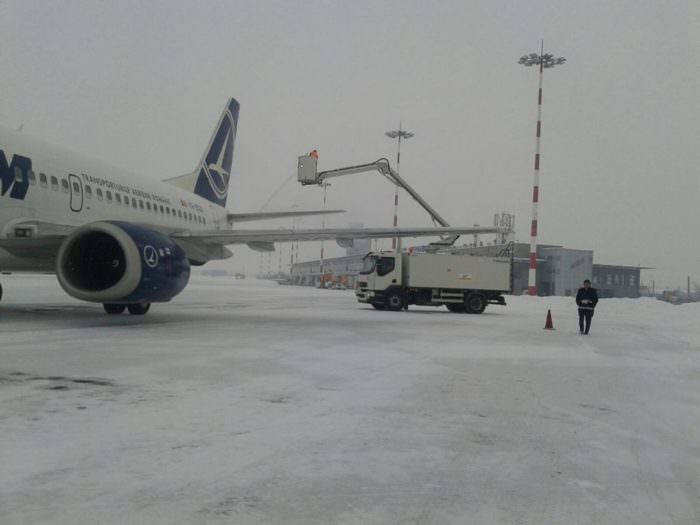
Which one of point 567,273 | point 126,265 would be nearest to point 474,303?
point 126,265

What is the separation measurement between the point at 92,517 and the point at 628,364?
859 cm

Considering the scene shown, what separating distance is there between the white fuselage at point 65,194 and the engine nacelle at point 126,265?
1.07 metres

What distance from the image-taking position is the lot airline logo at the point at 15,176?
1141 centimetres

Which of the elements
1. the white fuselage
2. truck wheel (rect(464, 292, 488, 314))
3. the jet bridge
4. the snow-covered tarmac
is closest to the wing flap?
the white fuselage

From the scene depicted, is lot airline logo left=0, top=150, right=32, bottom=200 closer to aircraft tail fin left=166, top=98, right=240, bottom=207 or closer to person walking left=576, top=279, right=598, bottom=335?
aircraft tail fin left=166, top=98, right=240, bottom=207

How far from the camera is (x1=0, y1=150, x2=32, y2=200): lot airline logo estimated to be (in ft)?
37.4

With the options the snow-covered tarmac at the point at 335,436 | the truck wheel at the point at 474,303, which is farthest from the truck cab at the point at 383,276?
the snow-covered tarmac at the point at 335,436

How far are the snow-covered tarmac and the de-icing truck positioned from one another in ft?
42.2

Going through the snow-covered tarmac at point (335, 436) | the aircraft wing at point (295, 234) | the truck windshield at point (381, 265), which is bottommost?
the snow-covered tarmac at point (335, 436)

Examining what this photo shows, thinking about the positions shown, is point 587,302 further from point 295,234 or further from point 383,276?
point 383,276

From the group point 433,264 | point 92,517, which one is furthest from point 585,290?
point 92,517

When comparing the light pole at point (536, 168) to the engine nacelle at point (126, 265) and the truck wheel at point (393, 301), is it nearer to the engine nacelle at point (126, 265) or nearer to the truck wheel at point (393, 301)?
the truck wheel at point (393, 301)

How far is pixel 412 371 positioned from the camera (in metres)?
7.56

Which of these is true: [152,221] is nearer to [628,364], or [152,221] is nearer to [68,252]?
[68,252]
